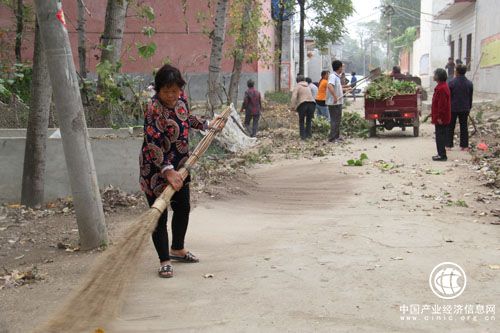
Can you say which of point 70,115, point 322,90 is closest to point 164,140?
point 70,115

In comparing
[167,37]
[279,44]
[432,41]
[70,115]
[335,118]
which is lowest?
[335,118]

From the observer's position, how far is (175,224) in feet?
16.2

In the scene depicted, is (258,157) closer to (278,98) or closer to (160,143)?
(160,143)

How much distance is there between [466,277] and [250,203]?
12.9 feet

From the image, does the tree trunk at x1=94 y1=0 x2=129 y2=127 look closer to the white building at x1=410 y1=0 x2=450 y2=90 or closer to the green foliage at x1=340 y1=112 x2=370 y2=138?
the green foliage at x1=340 y1=112 x2=370 y2=138

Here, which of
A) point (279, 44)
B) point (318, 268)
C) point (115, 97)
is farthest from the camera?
point (279, 44)

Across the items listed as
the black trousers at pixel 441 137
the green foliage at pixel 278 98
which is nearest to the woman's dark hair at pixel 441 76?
the black trousers at pixel 441 137

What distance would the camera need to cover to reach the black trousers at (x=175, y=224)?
15.3 ft

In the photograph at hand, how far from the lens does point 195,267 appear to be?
194 inches

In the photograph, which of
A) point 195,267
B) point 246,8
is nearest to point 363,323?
point 195,267

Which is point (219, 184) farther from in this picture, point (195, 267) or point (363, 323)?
point (363, 323)

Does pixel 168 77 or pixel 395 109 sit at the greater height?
pixel 168 77

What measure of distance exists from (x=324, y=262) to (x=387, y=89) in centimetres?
1074

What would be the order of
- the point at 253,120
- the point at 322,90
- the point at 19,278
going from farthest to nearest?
the point at 253,120, the point at 322,90, the point at 19,278
